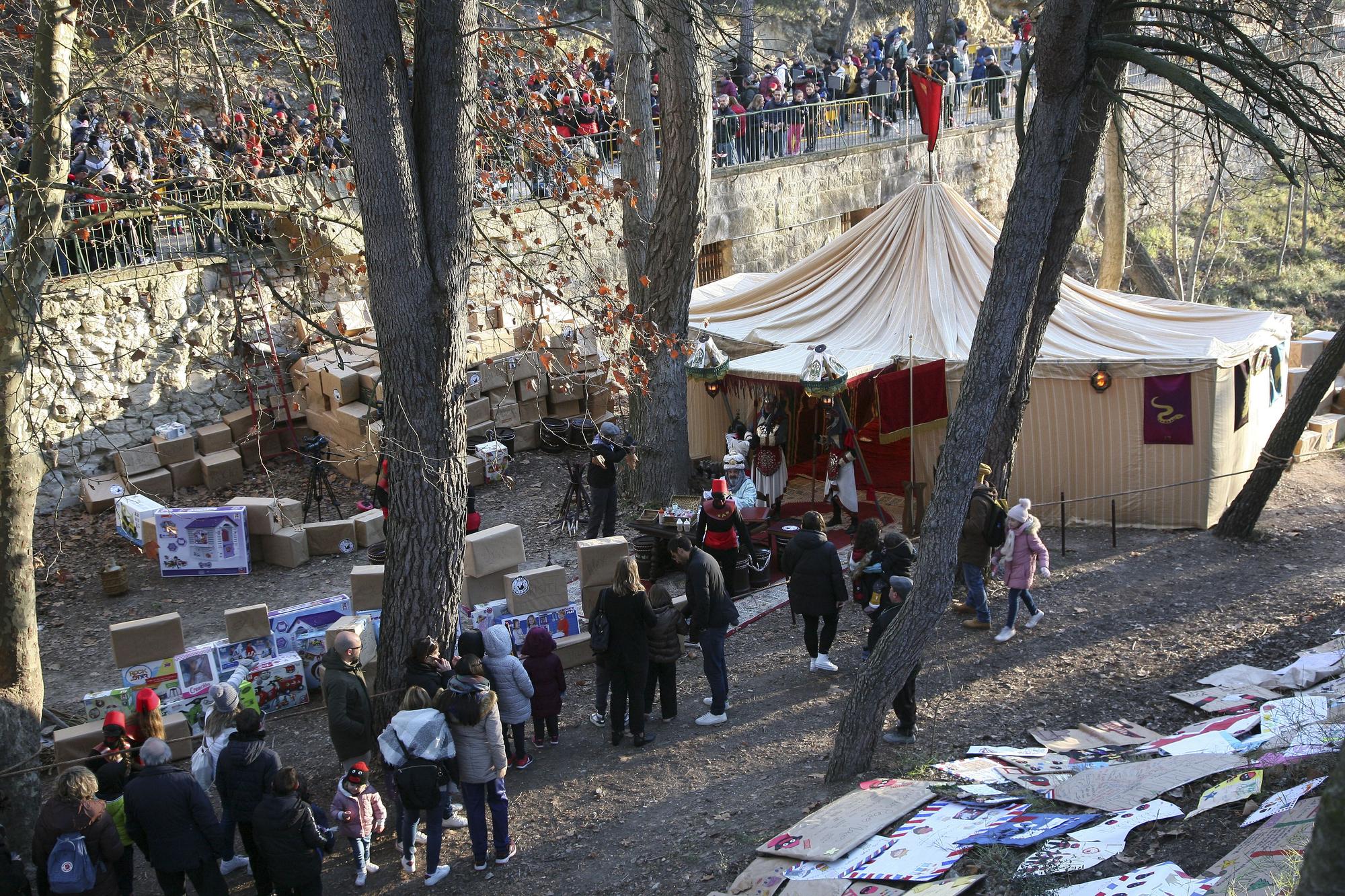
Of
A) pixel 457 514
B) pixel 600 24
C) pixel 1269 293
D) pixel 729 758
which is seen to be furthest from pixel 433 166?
pixel 1269 293

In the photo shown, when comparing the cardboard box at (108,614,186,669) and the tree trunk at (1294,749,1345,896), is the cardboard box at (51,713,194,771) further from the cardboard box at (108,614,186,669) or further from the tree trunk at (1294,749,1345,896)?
the tree trunk at (1294,749,1345,896)

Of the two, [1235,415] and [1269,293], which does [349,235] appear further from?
[1269,293]

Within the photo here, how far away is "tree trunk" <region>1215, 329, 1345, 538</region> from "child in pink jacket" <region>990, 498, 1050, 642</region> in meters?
3.57

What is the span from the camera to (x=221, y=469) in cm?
1373

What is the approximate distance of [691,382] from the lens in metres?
14.0

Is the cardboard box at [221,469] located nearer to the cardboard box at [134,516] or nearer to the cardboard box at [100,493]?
the cardboard box at [100,493]

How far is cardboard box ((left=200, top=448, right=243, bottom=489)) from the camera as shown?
44.8 ft

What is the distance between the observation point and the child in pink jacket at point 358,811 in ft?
20.0

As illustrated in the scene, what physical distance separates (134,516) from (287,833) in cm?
757

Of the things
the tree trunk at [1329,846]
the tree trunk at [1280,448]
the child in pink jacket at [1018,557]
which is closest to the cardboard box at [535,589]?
the child in pink jacket at [1018,557]

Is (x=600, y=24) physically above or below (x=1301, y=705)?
above

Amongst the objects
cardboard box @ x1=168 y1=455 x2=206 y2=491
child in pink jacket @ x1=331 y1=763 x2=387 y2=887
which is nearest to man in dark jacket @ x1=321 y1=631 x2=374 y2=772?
child in pink jacket @ x1=331 y1=763 x2=387 y2=887

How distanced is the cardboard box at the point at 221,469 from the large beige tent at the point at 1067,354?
6.12 m

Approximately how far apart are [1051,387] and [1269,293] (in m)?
19.0
